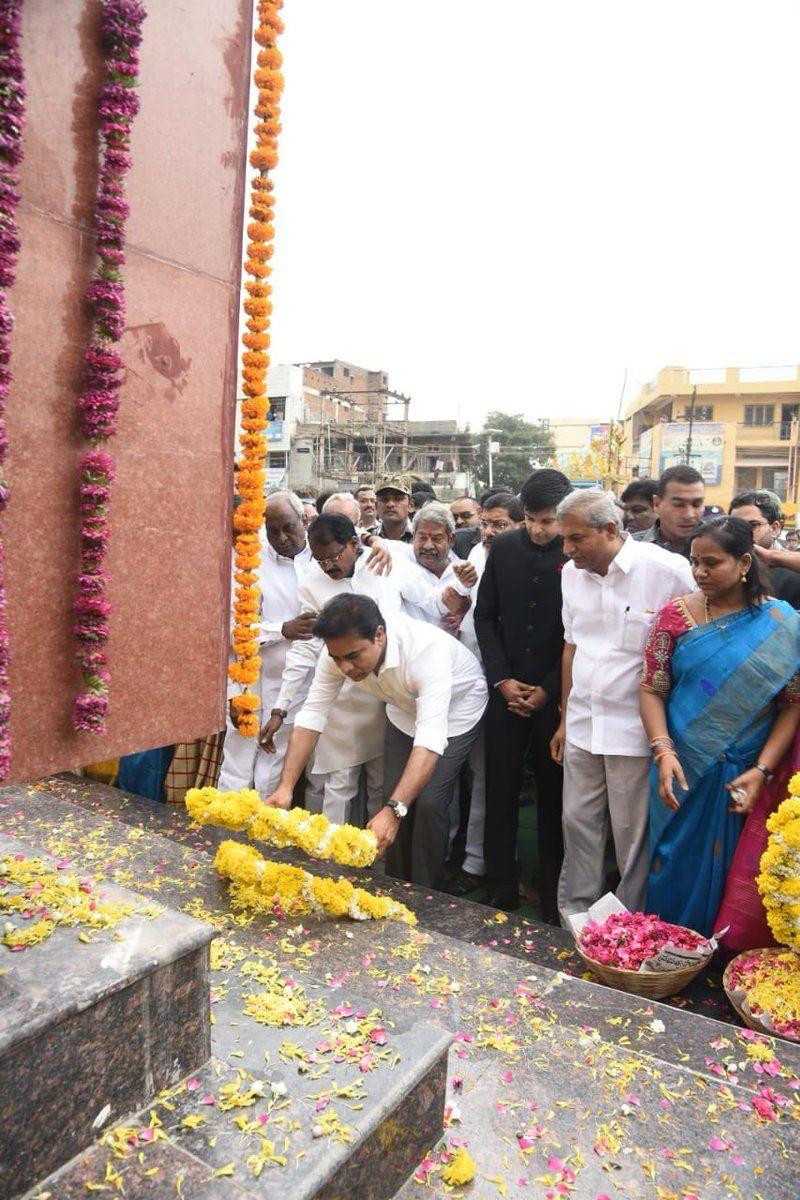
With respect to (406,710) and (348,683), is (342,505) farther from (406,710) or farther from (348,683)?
(406,710)

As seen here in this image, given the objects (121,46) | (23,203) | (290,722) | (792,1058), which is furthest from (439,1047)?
(290,722)

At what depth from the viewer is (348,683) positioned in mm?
3873

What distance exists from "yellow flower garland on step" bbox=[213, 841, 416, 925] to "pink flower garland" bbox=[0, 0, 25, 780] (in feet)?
5.31

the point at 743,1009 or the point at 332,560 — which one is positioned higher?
the point at 332,560

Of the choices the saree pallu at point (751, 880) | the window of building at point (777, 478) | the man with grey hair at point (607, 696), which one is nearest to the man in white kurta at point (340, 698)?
the man with grey hair at point (607, 696)

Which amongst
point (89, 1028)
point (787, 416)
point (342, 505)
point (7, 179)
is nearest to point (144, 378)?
point (7, 179)

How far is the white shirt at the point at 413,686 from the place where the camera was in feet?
11.1

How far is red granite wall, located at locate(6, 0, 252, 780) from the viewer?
1484 millimetres

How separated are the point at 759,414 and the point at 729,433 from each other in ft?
11.2

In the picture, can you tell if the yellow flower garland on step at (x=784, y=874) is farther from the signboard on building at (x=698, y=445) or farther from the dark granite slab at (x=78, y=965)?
the signboard on building at (x=698, y=445)

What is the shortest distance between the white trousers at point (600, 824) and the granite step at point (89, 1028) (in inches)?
87.3

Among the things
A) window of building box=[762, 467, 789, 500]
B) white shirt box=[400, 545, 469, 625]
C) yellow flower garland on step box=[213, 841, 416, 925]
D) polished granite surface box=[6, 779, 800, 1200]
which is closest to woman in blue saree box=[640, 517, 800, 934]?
polished granite surface box=[6, 779, 800, 1200]

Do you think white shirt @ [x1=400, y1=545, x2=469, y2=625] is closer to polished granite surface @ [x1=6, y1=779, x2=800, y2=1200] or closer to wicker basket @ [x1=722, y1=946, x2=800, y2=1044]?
polished granite surface @ [x1=6, y1=779, x2=800, y2=1200]

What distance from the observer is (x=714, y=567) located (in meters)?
3.00
